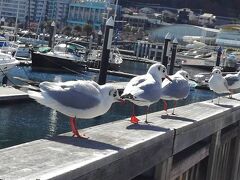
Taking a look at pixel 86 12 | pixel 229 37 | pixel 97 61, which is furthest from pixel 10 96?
pixel 86 12

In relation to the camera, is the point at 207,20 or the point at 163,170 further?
the point at 207,20

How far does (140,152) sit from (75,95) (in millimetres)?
910

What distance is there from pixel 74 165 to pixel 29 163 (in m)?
0.36

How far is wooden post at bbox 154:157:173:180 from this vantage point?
605cm

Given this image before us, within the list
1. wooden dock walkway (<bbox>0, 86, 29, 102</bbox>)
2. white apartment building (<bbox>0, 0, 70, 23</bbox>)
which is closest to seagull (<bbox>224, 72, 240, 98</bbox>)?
wooden dock walkway (<bbox>0, 86, 29, 102</bbox>)

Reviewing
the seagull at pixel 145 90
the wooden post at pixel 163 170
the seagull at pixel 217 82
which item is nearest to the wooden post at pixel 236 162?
the seagull at pixel 217 82

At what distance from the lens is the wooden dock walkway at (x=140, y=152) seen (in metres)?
4.11

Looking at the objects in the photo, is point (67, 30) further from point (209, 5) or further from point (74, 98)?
point (74, 98)

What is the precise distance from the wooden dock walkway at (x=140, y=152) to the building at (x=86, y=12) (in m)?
144

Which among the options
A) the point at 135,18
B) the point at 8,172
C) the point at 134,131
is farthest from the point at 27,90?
the point at 135,18

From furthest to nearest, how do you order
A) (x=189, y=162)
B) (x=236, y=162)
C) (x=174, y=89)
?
(x=236, y=162) → (x=174, y=89) → (x=189, y=162)

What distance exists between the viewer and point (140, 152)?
5.32m

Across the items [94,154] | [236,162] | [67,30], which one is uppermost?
[94,154]

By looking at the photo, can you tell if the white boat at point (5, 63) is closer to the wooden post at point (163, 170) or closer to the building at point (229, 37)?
the wooden post at point (163, 170)
